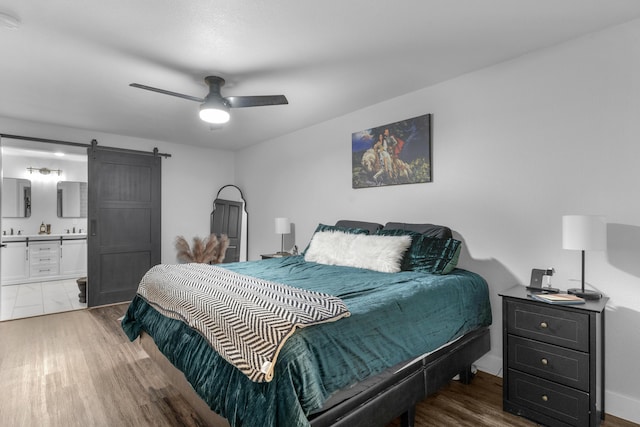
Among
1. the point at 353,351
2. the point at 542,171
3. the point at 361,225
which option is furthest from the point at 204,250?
the point at 542,171

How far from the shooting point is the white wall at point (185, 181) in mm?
5305

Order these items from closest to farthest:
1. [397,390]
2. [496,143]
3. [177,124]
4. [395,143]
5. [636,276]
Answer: [397,390] < [636,276] < [496,143] < [395,143] < [177,124]

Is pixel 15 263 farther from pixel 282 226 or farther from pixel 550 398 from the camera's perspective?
pixel 550 398

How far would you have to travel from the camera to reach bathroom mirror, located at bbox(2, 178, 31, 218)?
5.89 meters

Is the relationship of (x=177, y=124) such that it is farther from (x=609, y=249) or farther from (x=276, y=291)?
(x=609, y=249)

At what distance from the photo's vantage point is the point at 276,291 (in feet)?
5.95

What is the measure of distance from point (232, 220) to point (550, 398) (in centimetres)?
495

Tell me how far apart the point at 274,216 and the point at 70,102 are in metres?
2.84

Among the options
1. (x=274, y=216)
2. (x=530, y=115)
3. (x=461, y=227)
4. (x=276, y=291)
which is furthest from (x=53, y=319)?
(x=530, y=115)

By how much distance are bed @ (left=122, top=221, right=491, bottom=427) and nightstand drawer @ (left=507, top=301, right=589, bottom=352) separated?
0.32 meters

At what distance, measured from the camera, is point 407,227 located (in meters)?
3.13

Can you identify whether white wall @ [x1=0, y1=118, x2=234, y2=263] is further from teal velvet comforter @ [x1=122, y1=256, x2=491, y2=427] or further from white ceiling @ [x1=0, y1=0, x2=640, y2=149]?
teal velvet comforter @ [x1=122, y1=256, x2=491, y2=427]

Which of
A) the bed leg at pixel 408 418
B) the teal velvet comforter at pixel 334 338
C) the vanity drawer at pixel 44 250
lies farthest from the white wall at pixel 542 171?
the vanity drawer at pixel 44 250

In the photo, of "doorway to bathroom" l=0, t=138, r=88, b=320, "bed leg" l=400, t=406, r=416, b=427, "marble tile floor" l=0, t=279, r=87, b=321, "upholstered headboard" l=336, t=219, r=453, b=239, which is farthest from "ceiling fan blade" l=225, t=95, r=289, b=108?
"doorway to bathroom" l=0, t=138, r=88, b=320
